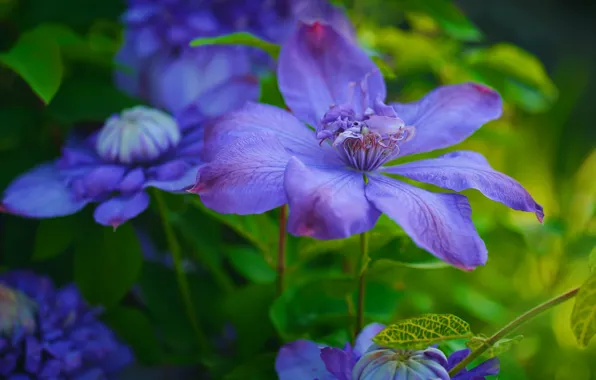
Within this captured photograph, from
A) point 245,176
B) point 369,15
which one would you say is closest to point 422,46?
point 369,15

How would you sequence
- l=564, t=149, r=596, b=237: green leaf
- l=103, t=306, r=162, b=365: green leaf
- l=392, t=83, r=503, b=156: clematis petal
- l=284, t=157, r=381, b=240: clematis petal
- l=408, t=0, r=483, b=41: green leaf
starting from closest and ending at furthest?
l=284, t=157, r=381, b=240: clematis petal → l=392, t=83, r=503, b=156: clematis petal → l=103, t=306, r=162, b=365: green leaf → l=408, t=0, r=483, b=41: green leaf → l=564, t=149, r=596, b=237: green leaf

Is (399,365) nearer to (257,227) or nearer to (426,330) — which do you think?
(426,330)

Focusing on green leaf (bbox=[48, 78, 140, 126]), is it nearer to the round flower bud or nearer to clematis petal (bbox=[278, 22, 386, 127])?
clematis petal (bbox=[278, 22, 386, 127])

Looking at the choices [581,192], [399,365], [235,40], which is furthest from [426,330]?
[581,192]

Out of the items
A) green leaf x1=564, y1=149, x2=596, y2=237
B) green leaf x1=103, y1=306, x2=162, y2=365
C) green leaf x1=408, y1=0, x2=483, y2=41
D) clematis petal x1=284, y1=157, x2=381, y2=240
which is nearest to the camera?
clematis petal x1=284, y1=157, x2=381, y2=240

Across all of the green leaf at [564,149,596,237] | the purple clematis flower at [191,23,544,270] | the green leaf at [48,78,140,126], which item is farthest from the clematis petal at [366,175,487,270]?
the green leaf at [564,149,596,237]

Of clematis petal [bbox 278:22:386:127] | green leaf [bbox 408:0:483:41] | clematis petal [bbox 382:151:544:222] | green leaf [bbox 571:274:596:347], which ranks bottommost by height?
green leaf [bbox 571:274:596:347]

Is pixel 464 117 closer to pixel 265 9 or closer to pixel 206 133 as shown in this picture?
pixel 206 133

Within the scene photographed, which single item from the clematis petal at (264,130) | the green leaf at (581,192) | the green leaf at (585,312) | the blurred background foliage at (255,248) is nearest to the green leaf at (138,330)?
the blurred background foliage at (255,248)
